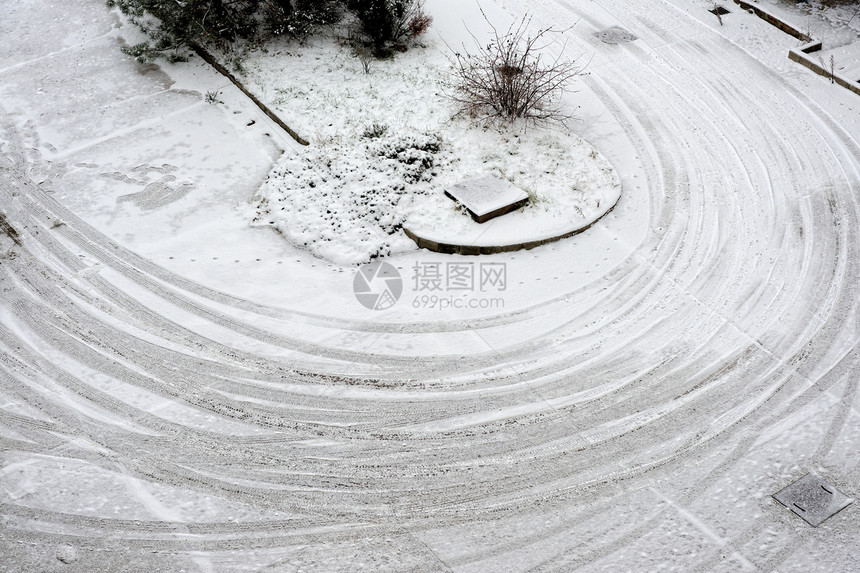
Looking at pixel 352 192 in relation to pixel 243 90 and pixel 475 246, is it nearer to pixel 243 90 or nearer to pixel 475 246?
pixel 475 246

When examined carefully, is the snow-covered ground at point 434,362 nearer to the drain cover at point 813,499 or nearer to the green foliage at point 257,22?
the drain cover at point 813,499

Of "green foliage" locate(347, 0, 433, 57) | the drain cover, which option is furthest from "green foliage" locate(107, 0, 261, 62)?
the drain cover

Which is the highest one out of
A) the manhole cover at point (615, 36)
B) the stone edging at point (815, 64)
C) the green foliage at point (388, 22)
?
the stone edging at point (815, 64)

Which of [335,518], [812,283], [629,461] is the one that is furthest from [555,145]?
[335,518]

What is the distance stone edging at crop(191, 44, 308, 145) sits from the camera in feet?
37.3

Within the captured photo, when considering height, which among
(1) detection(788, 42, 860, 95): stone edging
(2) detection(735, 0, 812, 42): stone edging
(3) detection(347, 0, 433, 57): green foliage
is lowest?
(3) detection(347, 0, 433, 57): green foliage

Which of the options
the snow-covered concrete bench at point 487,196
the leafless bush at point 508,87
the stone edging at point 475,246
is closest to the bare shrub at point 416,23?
the leafless bush at point 508,87

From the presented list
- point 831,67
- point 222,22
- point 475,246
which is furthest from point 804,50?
point 222,22

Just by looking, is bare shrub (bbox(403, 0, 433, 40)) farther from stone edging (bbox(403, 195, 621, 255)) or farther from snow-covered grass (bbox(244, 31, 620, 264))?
stone edging (bbox(403, 195, 621, 255))

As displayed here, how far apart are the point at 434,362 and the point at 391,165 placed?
134 inches

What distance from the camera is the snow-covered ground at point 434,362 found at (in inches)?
253

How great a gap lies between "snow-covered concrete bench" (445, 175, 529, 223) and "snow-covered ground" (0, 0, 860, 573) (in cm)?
69

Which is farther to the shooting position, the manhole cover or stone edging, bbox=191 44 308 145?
the manhole cover

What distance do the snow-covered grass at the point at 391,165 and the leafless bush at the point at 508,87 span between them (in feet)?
0.88
